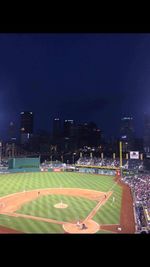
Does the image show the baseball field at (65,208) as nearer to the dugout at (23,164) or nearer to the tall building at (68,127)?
the dugout at (23,164)

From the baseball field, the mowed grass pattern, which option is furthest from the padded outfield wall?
the mowed grass pattern

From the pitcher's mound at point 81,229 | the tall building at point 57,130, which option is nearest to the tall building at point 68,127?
the tall building at point 57,130

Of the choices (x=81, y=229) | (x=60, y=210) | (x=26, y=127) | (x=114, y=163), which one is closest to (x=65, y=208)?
(x=60, y=210)

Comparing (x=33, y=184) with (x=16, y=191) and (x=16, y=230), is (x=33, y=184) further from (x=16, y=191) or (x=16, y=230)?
(x=16, y=230)

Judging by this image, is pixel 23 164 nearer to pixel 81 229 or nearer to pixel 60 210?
pixel 60 210

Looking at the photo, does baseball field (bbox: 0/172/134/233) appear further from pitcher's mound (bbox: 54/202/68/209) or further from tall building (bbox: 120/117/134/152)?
tall building (bbox: 120/117/134/152)

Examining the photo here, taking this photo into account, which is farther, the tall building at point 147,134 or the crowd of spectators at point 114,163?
the tall building at point 147,134
